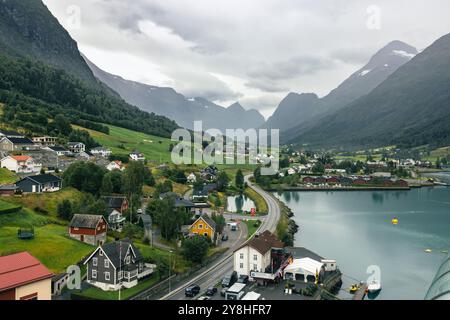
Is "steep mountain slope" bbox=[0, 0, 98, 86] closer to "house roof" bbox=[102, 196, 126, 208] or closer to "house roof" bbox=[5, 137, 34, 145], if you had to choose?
"house roof" bbox=[5, 137, 34, 145]

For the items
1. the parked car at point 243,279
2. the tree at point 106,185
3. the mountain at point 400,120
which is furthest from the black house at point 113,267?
the mountain at point 400,120

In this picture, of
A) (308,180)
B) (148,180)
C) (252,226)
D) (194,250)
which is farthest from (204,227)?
(308,180)

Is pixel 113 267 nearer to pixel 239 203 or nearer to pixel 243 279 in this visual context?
pixel 243 279

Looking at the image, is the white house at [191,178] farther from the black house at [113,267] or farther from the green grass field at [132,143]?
the black house at [113,267]

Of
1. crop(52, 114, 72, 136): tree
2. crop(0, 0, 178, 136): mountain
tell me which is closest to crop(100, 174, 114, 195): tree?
crop(0, 0, 178, 136): mountain

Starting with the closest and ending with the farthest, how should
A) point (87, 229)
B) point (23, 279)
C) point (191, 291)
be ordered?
1. point (23, 279)
2. point (191, 291)
3. point (87, 229)
